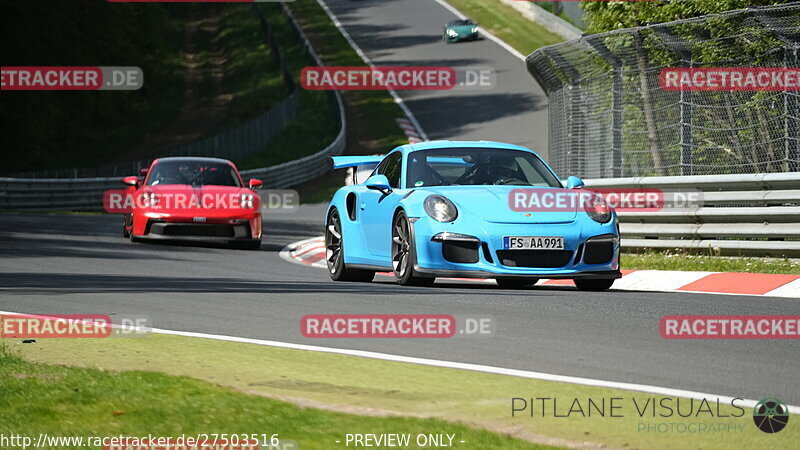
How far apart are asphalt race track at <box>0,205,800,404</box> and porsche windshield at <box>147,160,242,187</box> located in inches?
121

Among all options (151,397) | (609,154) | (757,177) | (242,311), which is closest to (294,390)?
(151,397)

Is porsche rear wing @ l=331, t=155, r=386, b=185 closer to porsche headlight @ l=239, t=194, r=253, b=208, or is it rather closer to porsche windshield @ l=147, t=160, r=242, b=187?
porsche headlight @ l=239, t=194, r=253, b=208

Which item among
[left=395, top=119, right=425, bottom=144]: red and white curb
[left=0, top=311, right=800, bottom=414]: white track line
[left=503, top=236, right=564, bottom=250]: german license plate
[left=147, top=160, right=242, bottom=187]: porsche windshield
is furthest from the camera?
[left=395, top=119, right=425, bottom=144]: red and white curb

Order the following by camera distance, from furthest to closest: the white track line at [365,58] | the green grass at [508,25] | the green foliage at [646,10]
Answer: the green grass at [508,25] → the white track line at [365,58] → the green foliage at [646,10]

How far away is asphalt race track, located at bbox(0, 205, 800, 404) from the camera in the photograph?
7.34m

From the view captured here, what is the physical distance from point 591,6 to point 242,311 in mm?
15268

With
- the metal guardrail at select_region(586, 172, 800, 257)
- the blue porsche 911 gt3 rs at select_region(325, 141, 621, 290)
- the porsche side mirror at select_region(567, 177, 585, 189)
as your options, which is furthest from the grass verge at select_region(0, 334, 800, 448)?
the metal guardrail at select_region(586, 172, 800, 257)

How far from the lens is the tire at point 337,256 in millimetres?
13375

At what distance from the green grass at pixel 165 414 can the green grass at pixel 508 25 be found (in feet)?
173

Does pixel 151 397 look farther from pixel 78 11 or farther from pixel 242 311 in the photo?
pixel 78 11

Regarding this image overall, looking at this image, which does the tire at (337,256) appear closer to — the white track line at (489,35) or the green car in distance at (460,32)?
the white track line at (489,35)

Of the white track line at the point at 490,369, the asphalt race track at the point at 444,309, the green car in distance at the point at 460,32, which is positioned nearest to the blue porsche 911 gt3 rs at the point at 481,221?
the asphalt race track at the point at 444,309

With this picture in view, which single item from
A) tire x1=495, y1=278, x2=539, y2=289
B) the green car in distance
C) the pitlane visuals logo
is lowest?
the pitlane visuals logo

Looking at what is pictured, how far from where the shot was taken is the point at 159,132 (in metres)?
54.6
